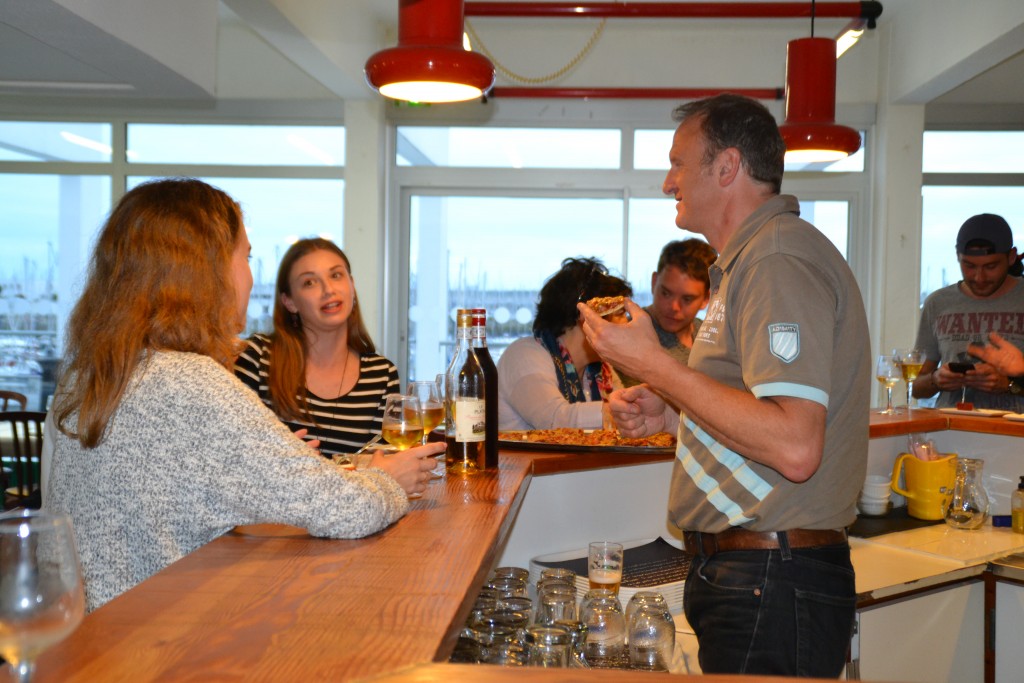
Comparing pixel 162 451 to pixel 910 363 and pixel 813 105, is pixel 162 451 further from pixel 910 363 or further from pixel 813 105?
pixel 910 363

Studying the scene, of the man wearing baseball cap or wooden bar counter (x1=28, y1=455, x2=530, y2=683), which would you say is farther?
the man wearing baseball cap

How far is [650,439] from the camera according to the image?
2.44 m

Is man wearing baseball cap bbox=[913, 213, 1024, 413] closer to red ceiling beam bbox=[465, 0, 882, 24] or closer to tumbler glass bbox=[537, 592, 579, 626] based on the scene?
red ceiling beam bbox=[465, 0, 882, 24]

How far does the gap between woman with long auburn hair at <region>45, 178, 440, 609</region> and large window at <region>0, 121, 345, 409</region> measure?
5220 millimetres

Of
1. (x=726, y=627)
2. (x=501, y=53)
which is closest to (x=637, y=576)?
(x=726, y=627)

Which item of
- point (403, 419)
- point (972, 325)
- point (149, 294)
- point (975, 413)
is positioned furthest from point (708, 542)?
point (972, 325)

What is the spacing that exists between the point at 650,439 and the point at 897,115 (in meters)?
4.46

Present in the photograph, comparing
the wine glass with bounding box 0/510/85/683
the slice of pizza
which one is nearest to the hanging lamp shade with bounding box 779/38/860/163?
the slice of pizza

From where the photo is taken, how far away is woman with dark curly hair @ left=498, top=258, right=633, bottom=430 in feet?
9.53

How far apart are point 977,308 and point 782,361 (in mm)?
3152

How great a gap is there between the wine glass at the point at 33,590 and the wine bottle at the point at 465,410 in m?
1.10

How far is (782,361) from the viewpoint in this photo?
4.91ft

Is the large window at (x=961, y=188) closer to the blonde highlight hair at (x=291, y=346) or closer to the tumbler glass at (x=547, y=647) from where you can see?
the blonde highlight hair at (x=291, y=346)

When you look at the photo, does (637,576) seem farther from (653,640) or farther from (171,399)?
(171,399)
